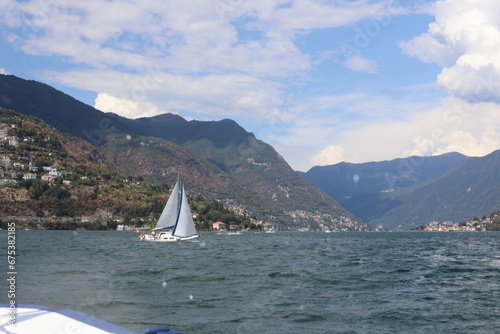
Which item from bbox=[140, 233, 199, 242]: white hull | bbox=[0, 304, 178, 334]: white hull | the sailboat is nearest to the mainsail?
the sailboat

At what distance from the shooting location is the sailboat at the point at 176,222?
346 ft

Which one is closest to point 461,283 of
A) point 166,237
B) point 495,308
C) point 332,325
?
point 495,308

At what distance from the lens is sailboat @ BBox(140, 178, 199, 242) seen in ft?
346

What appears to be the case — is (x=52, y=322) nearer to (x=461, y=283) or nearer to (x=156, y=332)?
(x=156, y=332)

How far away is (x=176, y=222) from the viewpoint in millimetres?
106312

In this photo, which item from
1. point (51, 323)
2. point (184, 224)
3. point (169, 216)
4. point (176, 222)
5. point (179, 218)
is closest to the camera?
point (51, 323)

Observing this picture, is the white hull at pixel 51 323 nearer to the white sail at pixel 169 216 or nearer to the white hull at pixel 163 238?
the white hull at pixel 163 238

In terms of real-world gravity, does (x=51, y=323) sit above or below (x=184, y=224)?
above

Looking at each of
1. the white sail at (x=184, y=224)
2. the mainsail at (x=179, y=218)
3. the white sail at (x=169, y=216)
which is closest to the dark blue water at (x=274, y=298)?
the mainsail at (x=179, y=218)

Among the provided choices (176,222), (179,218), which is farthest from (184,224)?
(179,218)

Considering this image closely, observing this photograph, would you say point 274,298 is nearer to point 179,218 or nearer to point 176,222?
point 179,218

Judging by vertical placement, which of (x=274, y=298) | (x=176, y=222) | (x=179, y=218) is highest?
(x=179, y=218)

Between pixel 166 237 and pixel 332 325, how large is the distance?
96030 millimetres

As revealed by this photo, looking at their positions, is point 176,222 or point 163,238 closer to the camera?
point 176,222
